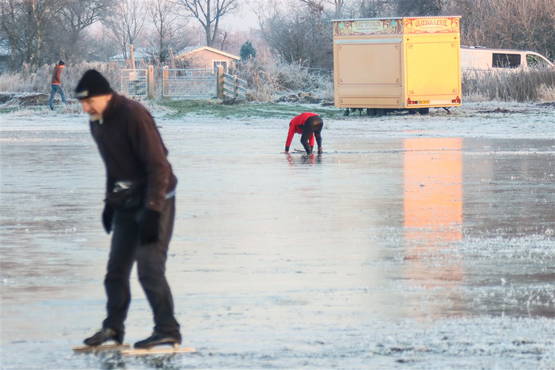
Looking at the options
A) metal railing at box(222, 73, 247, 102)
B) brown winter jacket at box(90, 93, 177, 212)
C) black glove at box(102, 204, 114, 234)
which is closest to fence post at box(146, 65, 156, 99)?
metal railing at box(222, 73, 247, 102)

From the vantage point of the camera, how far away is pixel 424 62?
38.0m

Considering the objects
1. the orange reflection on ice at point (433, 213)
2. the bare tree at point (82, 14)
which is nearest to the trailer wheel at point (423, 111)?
the orange reflection on ice at point (433, 213)

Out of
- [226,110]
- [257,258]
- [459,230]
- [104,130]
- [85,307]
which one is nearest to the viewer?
[104,130]

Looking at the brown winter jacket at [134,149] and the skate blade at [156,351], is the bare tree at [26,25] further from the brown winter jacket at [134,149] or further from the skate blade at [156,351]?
the skate blade at [156,351]

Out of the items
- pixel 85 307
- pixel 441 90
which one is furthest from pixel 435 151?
pixel 85 307

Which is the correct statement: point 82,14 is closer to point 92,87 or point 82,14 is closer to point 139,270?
point 92,87

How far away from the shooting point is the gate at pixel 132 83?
5038 cm

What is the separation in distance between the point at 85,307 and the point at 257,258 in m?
2.49

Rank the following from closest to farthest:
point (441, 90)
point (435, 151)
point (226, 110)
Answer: point (435, 151)
point (441, 90)
point (226, 110)

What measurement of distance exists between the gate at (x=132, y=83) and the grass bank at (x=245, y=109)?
4499 millimetres

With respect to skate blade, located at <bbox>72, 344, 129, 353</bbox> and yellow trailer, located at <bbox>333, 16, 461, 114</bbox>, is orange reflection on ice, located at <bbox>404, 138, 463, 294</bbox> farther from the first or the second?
yellow trailer, located at <bbox>333, 16, 461, 114</bbox>

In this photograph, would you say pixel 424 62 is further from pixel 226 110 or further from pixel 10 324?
pixel 10 324

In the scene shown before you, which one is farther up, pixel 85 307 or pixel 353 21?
pixel 353 21

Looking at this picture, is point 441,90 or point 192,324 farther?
point 441,90
